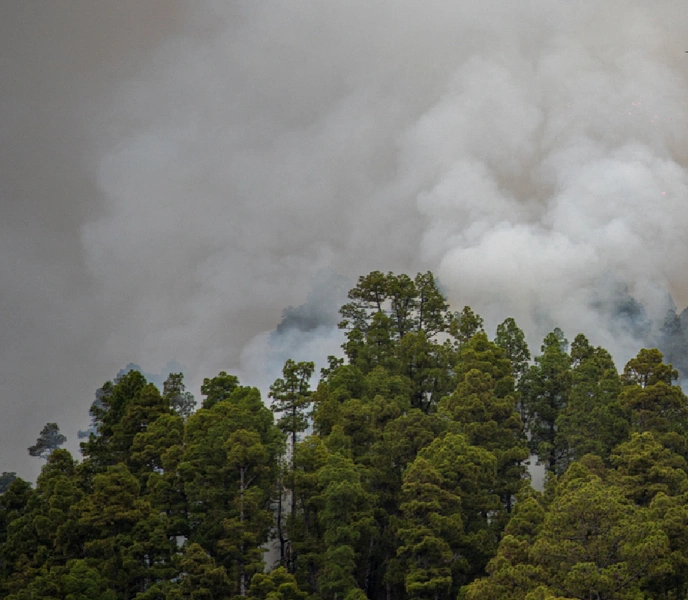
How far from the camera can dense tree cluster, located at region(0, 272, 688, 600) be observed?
39.8 metres

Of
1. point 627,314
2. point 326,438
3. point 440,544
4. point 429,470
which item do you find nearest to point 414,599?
point 440,544

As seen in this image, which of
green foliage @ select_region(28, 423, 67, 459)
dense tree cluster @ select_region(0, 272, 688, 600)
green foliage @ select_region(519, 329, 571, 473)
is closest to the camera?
dense tree cluster @ select_region(0, 272, 688, 600)

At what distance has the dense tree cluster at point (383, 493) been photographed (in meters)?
39.8

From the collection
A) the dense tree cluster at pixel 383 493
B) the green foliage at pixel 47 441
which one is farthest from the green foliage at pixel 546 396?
the green foliage at pixel 47 441

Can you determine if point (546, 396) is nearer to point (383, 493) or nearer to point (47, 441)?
point (383, 493)

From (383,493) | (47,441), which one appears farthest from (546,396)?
(47,441)

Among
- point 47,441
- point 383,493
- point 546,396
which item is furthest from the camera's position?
point 47,441

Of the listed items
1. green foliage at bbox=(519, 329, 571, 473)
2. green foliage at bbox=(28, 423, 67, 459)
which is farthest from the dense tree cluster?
green foliage at bbox=(28, 423, 67, 459)

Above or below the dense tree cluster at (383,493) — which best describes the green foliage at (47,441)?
above

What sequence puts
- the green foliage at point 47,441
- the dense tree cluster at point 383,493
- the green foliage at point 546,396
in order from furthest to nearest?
1. the green foliage at point 47,441
2. the green foliage at point 546,396
3. the dense tree cluster at point 383,493

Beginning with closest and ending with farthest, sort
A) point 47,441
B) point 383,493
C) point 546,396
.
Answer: point 383,493 → point 546,396 → point 47,441

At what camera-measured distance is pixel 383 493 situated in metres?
49.7

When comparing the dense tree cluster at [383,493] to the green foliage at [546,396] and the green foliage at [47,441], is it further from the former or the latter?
the green foliage at [47,441]

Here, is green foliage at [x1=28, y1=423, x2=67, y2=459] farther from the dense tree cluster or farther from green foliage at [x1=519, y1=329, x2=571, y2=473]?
green foliage at [x1=519, y1=329, x2=571, y2=473]
